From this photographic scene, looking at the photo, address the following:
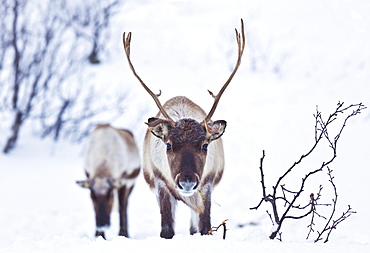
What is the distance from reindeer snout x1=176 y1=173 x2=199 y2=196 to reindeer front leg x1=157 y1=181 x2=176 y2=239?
0.78 m

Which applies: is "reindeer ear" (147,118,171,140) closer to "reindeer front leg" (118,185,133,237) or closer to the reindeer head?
the reindeer head

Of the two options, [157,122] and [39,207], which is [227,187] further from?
[157,122]

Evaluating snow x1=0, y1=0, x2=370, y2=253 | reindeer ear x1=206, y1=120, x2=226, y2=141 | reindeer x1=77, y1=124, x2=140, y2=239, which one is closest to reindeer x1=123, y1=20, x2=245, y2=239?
reindeer ear x1=206, y1=120, x2=226, y2=141

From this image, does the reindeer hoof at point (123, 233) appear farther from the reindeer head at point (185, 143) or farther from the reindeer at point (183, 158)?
the reindeer head at point (185, 143)

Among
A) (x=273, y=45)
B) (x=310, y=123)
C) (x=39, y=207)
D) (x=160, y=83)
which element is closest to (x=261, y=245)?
(x=39, y=207)

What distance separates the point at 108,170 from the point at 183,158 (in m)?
4.68

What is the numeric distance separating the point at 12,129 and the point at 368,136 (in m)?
7.22

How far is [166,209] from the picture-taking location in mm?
5477

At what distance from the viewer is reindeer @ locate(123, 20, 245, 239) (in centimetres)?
489

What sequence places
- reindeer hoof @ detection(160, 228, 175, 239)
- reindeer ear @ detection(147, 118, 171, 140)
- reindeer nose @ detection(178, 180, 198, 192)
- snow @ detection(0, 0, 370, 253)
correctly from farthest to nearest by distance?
snow @ detection(0, 0, 370, 253) → reindeer hoof @ detection(160, 228, 175, 239) → reindeer ear @ detection(147, 118, 171, 140) → reindeer nose @ detection(178, 180, 198, 192)

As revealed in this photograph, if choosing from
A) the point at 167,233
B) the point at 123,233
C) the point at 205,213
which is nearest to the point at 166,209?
the point at 167,233

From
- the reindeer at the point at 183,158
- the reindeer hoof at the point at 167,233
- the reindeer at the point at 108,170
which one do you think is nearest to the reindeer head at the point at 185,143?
the reindeer at the point at 183,158

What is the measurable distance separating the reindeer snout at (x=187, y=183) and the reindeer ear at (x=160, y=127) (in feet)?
1.68

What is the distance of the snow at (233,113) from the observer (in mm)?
9188
